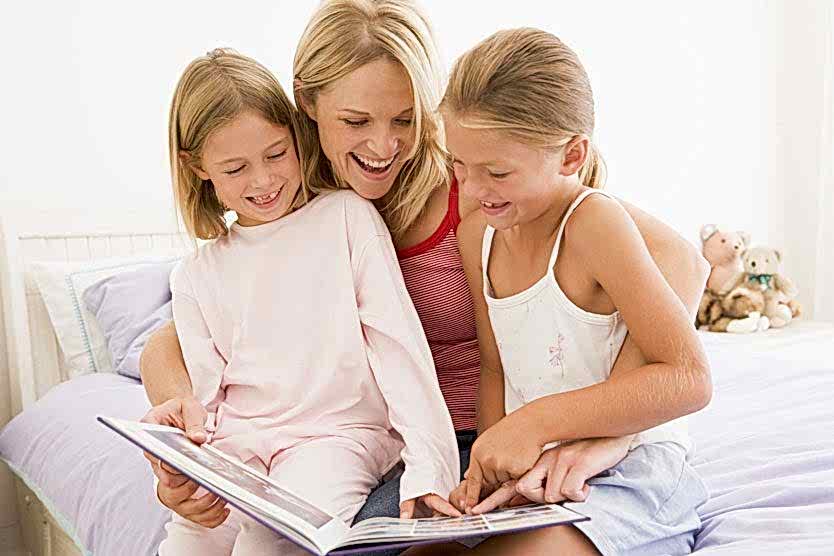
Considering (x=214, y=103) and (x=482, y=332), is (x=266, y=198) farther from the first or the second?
(x=482, y=332)

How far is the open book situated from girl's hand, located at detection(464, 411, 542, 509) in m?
0.05

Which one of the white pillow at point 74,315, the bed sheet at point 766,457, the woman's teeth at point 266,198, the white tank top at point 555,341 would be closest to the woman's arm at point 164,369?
the woman's teeth at point 266,198

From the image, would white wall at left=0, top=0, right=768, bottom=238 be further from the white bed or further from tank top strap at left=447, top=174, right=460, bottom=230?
tank top strap at left=447, top=174, right=460, bottom=230

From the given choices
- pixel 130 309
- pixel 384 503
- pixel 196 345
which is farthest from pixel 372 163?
pixel 130 309

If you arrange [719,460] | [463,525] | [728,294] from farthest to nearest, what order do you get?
1. [728,294]
2. [719,460]
3. [463,525]

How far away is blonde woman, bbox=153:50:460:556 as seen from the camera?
122 cm

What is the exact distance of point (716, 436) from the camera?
158 centimetres

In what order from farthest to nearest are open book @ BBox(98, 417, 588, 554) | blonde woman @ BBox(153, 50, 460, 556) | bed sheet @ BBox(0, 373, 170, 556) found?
1. bed sheet @ BBox(0, 373, 170, 556)
2. blonde woman @ BBox(153, 50, 460, 556)
3. open book @ BBox(98, 417, 588, 554)

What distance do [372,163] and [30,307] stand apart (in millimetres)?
1460

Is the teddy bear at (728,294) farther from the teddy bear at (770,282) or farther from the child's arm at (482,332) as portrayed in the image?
the child's arm at (482,332)

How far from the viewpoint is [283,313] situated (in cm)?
131

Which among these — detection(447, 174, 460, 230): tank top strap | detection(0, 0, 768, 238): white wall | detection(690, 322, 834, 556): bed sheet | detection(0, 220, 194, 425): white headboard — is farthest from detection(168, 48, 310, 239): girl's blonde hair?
detection(0, 220, 194, 425): white headboard

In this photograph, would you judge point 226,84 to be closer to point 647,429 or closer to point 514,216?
point 514,216

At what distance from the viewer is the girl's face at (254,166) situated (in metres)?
1.30
